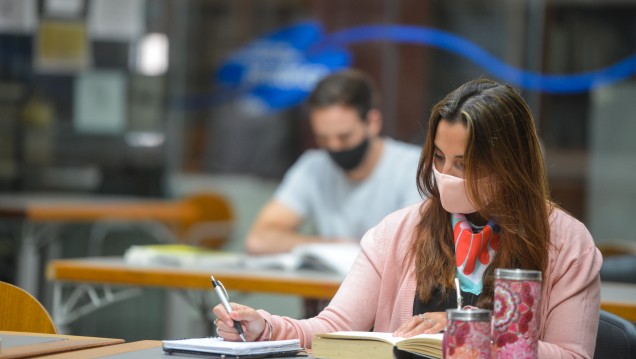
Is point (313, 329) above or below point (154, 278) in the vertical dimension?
above

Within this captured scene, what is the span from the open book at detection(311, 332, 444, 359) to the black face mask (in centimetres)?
253

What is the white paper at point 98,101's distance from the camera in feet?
21.7

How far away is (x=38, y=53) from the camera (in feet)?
21.5

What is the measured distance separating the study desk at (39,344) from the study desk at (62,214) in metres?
3.79

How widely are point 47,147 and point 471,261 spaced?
4.77 meters

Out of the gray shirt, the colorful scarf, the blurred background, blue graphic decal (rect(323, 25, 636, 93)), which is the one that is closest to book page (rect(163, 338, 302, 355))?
the colorful scarf

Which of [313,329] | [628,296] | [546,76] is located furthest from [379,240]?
[546,76]

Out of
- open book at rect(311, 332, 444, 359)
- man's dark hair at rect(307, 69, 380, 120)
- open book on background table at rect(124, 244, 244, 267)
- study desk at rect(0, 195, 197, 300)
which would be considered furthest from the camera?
study desk at rect(0, 195, 197, 300)

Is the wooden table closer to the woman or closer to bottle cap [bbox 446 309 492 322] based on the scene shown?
the woman

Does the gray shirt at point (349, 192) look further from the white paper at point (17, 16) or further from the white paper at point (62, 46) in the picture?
the white paper at point (17, 16)

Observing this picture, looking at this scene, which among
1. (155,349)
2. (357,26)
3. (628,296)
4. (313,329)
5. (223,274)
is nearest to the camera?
(155,349)

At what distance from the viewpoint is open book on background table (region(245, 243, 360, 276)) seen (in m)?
3.97

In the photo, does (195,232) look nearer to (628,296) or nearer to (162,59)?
(162,59)

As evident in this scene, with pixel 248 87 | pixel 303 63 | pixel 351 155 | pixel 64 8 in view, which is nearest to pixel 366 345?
pixel 351 155
